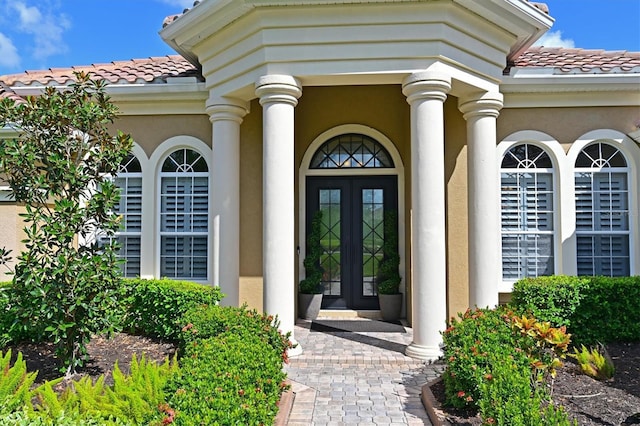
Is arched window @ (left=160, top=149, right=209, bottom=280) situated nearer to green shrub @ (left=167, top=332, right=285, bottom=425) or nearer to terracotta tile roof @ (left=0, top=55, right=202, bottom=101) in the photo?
terracotta tile roof @ (left=0, top=55, right=202, bottom=101)

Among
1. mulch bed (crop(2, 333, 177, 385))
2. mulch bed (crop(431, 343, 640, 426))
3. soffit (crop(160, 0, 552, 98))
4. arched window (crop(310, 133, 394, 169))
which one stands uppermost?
soffit (crop(160, 0, 552, 98))

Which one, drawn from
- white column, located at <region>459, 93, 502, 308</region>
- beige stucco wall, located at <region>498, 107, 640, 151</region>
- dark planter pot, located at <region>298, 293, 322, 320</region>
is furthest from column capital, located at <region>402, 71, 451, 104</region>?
dark planter pot, located at <region>298, 293, 322, 320</region>

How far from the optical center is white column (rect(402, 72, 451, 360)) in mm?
6980

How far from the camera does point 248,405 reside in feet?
11.8

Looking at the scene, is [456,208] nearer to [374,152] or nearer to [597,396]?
[374,152]

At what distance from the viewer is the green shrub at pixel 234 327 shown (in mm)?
5270

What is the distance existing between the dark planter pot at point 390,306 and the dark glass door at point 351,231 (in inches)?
14.3

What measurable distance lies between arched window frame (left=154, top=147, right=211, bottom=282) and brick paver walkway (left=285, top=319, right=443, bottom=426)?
2.52 m

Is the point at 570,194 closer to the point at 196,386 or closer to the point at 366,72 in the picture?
the point at 366,72

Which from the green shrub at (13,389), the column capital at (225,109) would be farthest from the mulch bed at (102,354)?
the column capital at (225,109)

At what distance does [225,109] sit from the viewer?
8.45 m

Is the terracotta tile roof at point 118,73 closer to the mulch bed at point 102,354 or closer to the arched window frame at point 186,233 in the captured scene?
the arched window frame at point 186,233

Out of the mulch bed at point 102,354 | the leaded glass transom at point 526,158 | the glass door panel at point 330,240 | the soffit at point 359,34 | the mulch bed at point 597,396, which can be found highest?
the soffit at point 359,34

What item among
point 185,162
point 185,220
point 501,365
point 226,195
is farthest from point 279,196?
point 501,365
